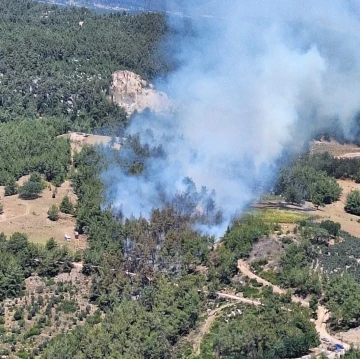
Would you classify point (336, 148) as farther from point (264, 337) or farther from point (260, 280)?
point (264, 337)

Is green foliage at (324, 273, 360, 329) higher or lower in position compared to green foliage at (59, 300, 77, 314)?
higher

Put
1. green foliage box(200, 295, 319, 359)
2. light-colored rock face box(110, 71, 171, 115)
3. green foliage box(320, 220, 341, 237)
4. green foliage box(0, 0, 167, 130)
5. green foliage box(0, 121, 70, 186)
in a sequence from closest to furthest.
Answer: green foliage box(200, 295, 319, 359) < green foliage box(320, 220, 341, 237) < green foliage box(0, 121, 70, 186) < green foliage box(0, 0, 167, 130) < light-colored rock face box(110, 71, 171, 115)

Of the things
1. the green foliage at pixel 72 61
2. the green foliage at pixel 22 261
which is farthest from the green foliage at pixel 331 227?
the green foliage at pixel 72 61

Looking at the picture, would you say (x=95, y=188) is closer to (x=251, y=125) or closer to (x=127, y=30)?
(x=251, y=125)

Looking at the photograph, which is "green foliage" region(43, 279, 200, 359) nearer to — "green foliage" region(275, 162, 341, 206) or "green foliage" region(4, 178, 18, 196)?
"green foliage" region(275, 162, 341, 206)

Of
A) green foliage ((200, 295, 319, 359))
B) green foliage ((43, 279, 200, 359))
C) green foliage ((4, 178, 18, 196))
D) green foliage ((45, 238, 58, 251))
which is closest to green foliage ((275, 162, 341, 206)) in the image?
green foliage ((45, 238, 58, 251))

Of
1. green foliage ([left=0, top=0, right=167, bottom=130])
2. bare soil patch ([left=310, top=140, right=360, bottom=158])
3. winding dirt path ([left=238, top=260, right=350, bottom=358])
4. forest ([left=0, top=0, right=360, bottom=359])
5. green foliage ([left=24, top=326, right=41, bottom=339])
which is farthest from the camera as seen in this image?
green foliage ([left=0, top=0, right=167, bottom=130])

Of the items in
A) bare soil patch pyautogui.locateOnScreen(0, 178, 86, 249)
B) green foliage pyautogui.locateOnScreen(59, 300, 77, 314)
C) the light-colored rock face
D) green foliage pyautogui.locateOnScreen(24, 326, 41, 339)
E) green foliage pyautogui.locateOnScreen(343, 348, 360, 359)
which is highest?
the light-colored rock face
